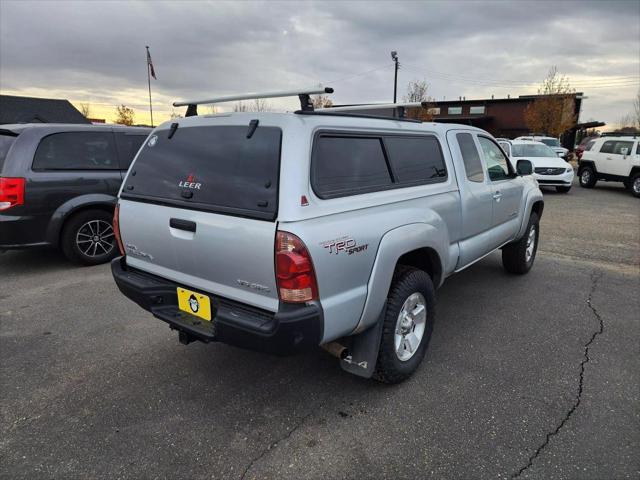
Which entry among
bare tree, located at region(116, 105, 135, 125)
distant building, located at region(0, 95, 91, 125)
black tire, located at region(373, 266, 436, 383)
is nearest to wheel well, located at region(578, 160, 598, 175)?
black tire, located at region(373, 266, 436, 383)

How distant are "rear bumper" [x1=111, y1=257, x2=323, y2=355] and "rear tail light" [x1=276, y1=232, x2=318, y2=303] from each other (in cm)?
9

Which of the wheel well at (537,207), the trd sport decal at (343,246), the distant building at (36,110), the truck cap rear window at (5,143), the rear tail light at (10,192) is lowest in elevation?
the wheel well at (537,207)

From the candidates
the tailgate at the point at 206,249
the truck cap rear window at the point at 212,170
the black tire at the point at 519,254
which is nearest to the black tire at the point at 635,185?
the black tire at the point at 519,254

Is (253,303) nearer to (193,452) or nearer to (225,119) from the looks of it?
(193,452)

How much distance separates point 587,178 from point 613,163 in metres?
1.36

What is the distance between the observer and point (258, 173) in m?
2.43

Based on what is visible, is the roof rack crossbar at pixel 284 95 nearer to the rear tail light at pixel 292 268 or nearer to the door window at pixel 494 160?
the rear tail light at pixel 292 268

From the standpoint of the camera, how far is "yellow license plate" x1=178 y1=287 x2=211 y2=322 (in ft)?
8.58

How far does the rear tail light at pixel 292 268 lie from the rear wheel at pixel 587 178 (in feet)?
57.3

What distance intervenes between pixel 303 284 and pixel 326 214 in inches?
16.4

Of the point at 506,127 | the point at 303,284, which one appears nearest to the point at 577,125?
the point at 506,127

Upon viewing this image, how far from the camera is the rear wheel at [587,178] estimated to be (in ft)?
53.4

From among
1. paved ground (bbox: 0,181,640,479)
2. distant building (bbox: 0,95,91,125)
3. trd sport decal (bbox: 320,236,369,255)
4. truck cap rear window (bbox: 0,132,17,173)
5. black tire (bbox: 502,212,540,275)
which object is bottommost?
paved ground (bbox: 0,181,640,479)

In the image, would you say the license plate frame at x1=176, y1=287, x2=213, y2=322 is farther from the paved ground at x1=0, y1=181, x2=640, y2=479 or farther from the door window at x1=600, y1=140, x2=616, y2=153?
the door window at x1=600, y1=140, x2=616, y2=153
